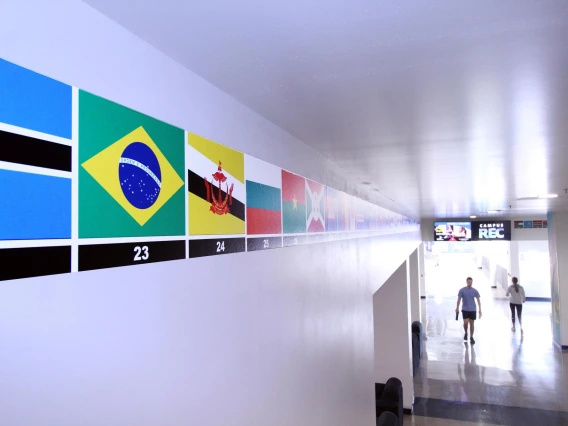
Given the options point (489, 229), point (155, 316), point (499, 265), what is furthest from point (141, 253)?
point (499, 265)

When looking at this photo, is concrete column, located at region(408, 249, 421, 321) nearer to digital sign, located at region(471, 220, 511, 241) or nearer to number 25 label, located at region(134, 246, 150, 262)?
digital sign, located at region(471, 220, 511, 241)

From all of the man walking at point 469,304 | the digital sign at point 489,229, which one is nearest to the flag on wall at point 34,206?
the man walking at point 469,304

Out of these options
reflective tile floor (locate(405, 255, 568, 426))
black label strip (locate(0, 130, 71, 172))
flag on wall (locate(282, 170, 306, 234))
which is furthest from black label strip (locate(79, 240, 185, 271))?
reflective tile floor (locate(405, 255, 568, 426))

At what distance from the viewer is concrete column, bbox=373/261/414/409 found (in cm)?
682

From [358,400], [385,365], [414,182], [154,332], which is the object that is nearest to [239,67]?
[154,332]

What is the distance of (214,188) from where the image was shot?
3.93ft

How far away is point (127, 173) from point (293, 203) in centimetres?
96

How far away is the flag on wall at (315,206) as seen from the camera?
197 centimetres

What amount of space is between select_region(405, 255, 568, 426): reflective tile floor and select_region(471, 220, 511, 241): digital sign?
232cm

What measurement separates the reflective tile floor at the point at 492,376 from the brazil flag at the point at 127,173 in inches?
240

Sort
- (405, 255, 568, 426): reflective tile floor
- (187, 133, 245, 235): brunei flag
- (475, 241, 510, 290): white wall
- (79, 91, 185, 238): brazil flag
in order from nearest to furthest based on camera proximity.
→ (79, 91, 185, 238): brazil flag
(187, 133, 245, 235): brunei flag
(405, 255, 568, 426): reflective tile floor
(475, 241, 510, 290): white wall

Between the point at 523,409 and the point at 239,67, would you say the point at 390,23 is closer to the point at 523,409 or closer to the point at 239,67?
the point at 239,67

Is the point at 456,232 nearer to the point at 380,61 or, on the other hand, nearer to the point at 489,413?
the point at 489,413

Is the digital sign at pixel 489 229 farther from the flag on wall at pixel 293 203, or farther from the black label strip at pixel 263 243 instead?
the black label strip at pixel 263 243
